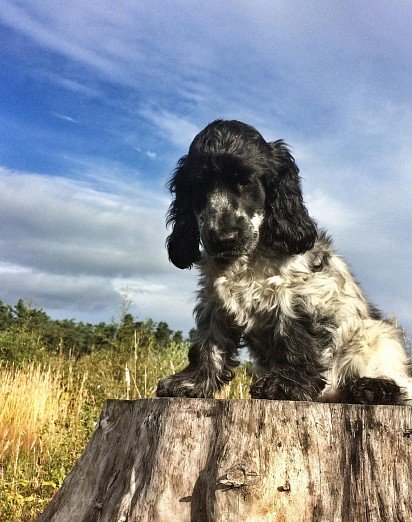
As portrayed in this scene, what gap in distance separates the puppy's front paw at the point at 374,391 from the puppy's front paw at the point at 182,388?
1.03m

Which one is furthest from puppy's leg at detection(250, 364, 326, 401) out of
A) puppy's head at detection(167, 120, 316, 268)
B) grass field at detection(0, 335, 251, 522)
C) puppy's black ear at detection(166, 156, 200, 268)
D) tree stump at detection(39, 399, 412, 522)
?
grass field at detection(0, 335, 251, 522)

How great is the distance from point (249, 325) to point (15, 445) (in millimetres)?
5105

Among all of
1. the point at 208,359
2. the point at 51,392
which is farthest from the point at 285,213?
the point at 51,392

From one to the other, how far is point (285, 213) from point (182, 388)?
4.61 feet

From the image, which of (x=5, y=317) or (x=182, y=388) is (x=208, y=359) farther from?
(x=5, y=317)

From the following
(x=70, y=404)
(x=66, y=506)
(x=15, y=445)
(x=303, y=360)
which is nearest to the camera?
(x=66, y=506)

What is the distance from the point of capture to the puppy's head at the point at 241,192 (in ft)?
13.3

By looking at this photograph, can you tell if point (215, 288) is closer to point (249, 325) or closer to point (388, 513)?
point (249, 325)

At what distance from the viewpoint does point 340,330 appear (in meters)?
4.38

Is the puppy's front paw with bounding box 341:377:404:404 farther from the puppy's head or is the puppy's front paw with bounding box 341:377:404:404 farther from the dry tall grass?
the dry tall grass

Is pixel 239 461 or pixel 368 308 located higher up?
pixel 368 308

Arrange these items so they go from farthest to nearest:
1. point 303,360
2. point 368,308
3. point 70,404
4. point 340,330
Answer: point 70,404, point 368,308, point 340,330, point 303,360

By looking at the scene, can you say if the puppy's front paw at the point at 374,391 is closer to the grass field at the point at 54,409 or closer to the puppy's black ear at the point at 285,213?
the puppy's black ear at the point at 285,213

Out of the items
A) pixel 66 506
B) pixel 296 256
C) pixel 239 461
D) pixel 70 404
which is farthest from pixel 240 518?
pixel 70 404
